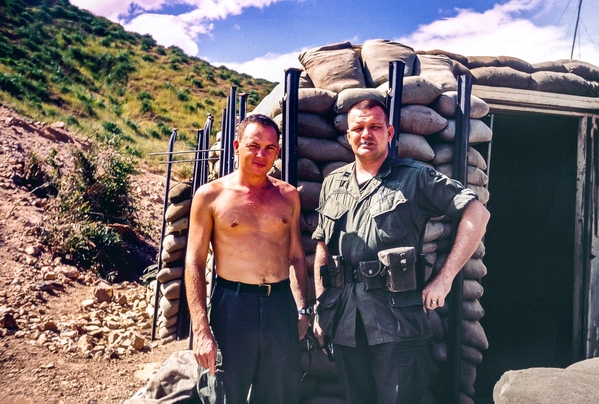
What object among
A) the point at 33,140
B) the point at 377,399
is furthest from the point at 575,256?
the point at 33,140

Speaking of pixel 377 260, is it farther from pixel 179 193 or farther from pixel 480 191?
pixel 179 193

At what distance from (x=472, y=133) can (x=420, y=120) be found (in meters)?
0.51

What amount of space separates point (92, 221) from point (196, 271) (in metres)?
7.29

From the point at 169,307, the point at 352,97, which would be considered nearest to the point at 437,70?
the point at 352,97

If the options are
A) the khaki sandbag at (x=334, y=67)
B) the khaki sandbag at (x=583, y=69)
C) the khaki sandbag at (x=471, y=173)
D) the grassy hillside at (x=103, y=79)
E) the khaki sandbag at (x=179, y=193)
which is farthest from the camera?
the grassy hillside at (x=103, y=79)

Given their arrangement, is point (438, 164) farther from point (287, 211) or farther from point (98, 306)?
point (98, 306)

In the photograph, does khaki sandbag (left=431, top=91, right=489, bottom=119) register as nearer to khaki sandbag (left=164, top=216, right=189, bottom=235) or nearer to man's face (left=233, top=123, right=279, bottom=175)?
man's face (left=233, top=123, right=279, bottom=175)

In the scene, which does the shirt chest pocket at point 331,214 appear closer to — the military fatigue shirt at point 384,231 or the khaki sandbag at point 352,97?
the military fatigue shirt at point 384,231

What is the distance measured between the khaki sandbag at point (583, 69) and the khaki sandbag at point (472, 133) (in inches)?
58.7

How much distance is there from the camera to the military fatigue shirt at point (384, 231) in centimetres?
204

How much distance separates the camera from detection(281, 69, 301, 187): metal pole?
9.71 feet

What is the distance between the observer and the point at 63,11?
29.5 m

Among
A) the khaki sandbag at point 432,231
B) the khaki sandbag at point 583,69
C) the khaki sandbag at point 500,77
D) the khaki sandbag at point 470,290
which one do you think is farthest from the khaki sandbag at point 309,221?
the khaki sandbag at point 583,69

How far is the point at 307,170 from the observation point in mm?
3092
